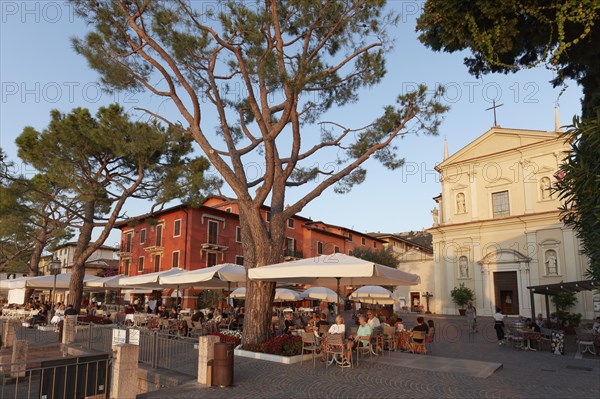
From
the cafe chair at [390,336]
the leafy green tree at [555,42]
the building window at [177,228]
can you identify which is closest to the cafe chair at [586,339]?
the cafe chair at [390,336]

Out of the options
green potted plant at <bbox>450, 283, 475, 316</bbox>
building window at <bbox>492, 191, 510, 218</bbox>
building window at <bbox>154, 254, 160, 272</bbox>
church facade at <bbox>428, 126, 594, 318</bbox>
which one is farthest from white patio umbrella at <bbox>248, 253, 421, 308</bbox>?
building window at <bbox>154, 254, 160, 272</bbox>

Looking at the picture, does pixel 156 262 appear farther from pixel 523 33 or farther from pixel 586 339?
pixel 523 33

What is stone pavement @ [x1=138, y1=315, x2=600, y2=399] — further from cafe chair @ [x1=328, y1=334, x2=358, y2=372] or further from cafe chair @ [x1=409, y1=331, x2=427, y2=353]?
cafe chair @ [x1=409, y1=331, x2=427, y2=353]

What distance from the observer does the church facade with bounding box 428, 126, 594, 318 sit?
29141 mm

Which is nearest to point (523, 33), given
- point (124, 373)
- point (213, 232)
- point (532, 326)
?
point (124, 373)

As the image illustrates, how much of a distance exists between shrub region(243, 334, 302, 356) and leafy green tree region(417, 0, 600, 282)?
6.37 metres

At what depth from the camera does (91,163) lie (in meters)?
22.8

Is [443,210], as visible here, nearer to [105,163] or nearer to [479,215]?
[479,215]

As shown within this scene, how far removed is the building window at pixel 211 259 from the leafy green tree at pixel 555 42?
28938 mm

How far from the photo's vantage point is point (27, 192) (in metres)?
22.0

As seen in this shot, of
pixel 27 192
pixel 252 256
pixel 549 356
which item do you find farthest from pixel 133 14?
pixel 549 356

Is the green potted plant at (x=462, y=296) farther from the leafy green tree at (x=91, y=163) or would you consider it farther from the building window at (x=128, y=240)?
the building window at (x=128, y=240)

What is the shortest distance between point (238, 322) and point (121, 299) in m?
28.4

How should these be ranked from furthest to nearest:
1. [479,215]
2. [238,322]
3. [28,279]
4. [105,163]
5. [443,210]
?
[443,210]
[479,215]
[105,163]
[28,279]
[238,322]
